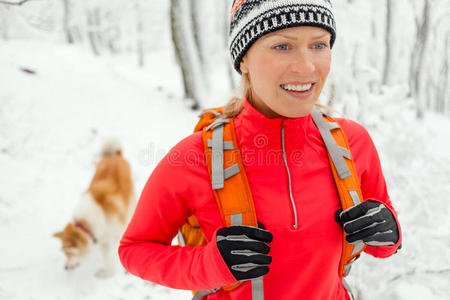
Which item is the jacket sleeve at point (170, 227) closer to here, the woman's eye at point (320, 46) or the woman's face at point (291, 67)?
the woman's face at point (291, 67)

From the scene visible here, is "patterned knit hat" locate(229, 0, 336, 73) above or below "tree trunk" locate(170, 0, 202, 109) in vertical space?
below

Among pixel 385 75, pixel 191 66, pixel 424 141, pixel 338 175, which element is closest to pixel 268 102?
pixel 338 175

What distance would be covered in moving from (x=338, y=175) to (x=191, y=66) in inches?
310

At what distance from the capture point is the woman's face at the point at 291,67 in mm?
1073

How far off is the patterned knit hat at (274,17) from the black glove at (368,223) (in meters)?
0.73

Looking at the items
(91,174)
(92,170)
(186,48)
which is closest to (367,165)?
(91,174)

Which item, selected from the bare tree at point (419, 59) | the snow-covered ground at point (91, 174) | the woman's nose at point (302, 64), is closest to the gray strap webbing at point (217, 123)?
the woman's nose at point (302, 64)

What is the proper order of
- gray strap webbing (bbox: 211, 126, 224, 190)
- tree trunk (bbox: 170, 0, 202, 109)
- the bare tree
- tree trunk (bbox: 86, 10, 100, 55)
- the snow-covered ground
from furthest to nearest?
tree trunk (bbox: 86, 10, 100, 55), the bare tree, tree trunk (bbox: 170, 0, 202, 109), the snow-covered ground, gray strap webbing (bbox: 211, 126, 224, 190)

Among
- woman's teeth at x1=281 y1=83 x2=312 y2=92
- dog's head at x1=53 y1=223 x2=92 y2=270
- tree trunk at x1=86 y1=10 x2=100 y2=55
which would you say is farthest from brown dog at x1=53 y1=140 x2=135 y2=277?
tree trunk at x1=86 y1=10 x2=100 y2=55

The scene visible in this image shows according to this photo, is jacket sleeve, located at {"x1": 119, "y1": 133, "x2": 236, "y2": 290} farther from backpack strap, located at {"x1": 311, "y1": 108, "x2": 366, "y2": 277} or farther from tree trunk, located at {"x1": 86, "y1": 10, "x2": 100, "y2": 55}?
tree trunk, located at {"x1": 86, "y1": 10, "x2": 100, "y2": 55}

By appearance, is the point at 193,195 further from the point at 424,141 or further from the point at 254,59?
the point at 424,141

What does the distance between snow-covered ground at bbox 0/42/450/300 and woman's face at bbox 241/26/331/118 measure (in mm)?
2006

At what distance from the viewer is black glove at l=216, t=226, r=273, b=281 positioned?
100cm

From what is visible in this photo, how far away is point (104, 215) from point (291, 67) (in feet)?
10.8
